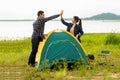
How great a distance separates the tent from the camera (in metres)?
13.3

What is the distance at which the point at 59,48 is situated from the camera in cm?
1344

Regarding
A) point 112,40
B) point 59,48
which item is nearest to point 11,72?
point 59,48

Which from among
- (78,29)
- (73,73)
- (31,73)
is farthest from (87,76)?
(78,29)

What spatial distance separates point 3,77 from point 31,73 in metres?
0.93

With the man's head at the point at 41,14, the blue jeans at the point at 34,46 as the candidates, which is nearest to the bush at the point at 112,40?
the blue jeans at the point at 34,46

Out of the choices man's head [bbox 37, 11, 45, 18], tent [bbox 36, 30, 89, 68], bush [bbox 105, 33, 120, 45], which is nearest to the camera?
tent [bbox 36, 30, 89, 68]

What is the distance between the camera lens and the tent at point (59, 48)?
1326 cm

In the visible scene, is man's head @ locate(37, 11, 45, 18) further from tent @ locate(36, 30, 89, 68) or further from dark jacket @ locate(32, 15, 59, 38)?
tent @ locate(36, 30, 89, 68)

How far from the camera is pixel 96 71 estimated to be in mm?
13000

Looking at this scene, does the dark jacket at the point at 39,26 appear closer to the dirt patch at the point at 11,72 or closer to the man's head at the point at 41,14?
the man's head at the point at 41,14

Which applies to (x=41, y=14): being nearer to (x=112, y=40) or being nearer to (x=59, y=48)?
(x=59, y=48)

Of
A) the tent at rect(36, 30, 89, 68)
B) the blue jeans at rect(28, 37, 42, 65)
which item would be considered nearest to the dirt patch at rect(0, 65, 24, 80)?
the blue jeans at rect(28, 37, 42, 65)

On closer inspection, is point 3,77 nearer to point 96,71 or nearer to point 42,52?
point 42,52

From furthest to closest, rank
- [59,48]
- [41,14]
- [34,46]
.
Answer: [34,46] < [41,14] < [59,48]
